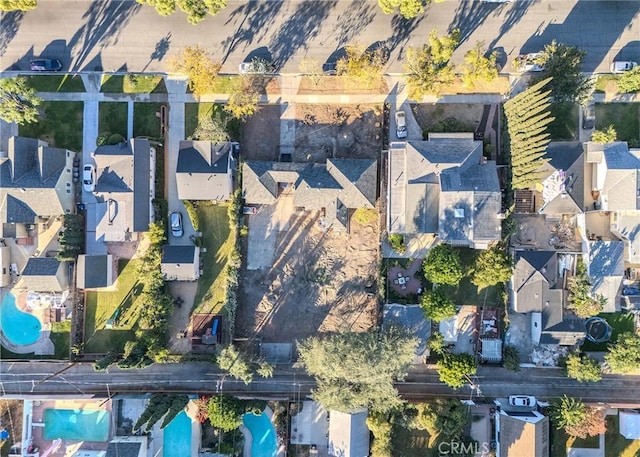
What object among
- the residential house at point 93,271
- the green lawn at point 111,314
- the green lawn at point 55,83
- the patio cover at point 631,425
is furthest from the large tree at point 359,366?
the green lawn at point 55,83

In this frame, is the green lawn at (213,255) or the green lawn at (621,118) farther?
the green lawn at (213,255)

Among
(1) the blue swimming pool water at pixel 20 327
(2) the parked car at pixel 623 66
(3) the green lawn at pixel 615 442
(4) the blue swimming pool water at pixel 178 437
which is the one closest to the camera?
(2) the parked car at pixel 623 66

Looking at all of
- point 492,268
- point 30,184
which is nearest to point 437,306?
point 492,268

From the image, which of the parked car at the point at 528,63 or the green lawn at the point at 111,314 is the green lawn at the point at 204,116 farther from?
the parked car at the point at 528,63

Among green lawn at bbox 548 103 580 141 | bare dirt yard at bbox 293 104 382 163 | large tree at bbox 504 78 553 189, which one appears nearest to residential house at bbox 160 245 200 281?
bare dirt yard at bbox 293 104 382 163

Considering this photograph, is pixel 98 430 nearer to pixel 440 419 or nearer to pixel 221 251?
pixel 221 251

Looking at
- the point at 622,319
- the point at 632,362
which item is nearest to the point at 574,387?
the point at 632,362

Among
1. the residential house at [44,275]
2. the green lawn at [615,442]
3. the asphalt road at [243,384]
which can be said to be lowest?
the green lawn at [615,442]
